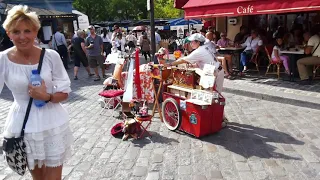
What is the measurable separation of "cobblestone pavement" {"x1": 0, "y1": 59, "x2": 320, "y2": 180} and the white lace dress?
4.55 ft

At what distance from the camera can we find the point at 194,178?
348 centimetres

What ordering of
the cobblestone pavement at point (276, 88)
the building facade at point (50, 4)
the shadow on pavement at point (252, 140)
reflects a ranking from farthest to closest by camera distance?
the building facade at point (50, 4) → the cobblestone pavement at point (276, 88) → the shadow on pavement at point (252, 140)

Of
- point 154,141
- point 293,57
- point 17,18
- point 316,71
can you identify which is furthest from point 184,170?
point 316,71

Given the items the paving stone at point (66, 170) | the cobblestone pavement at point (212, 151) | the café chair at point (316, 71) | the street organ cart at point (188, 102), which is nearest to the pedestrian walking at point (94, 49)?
the cobblestone pavement at point (212, 151)

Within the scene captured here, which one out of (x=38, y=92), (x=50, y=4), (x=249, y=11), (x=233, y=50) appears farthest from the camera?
(x=50, y=4)

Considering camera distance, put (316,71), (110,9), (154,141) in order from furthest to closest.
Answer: (110,9) < (316,71) < (154,141)

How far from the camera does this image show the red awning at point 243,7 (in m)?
6.57

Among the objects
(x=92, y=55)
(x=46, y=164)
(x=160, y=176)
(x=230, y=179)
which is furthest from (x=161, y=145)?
(x=92, y=55)

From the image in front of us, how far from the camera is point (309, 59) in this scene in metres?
7.44

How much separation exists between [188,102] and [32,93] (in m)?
2.82

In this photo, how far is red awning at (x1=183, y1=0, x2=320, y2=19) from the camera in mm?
6572

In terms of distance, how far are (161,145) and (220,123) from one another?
1047mm

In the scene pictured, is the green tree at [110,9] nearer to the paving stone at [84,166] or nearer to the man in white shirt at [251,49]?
the man in white shirt at [251,49]

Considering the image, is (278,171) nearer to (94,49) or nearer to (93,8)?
(94,49)
